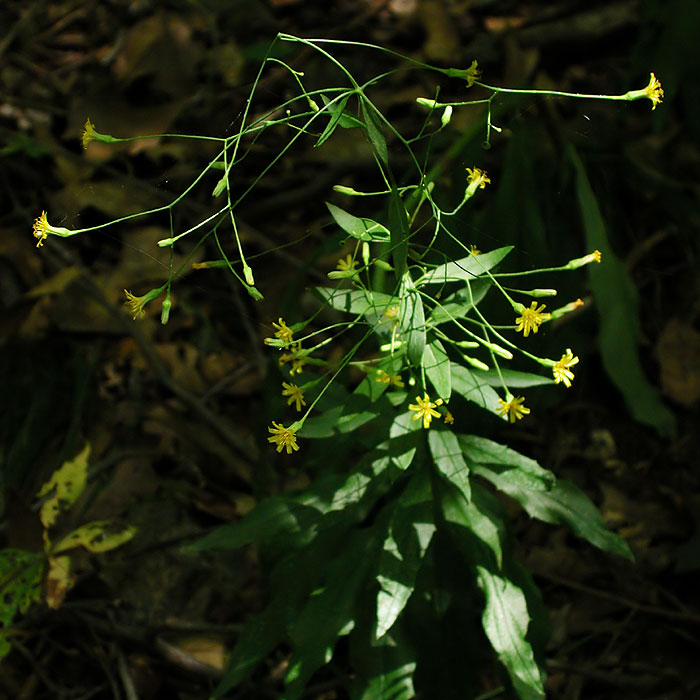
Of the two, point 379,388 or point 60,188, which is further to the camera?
point 60,188

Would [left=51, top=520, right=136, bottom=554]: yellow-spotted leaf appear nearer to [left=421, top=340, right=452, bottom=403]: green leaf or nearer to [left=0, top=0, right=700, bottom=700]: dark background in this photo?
[left=0, top=0, right=700, bottom=700]: dark background

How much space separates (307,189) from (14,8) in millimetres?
1400

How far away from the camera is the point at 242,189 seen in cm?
236

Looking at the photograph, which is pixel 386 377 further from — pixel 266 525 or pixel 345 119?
pixel 266 525

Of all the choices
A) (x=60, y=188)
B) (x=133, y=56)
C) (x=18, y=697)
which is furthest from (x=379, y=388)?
(x=133, y=56)

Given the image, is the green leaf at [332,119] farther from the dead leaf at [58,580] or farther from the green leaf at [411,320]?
the dead leaf at [58,580]

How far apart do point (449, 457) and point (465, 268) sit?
0.29 m

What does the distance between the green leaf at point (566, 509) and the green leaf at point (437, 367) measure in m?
0.30

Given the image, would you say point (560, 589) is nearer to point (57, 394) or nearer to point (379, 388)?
point (379, 388)

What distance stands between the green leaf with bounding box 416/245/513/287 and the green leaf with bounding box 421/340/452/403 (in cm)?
9

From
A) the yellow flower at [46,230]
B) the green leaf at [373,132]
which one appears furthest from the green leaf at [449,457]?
the yellow flower at [46,230]

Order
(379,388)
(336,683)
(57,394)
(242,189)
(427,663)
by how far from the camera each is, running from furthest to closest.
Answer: (242,189), (57,394), (336,683), (427,663), (379,388)

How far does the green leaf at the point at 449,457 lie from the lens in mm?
1159

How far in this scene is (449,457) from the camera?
3.91 feet
